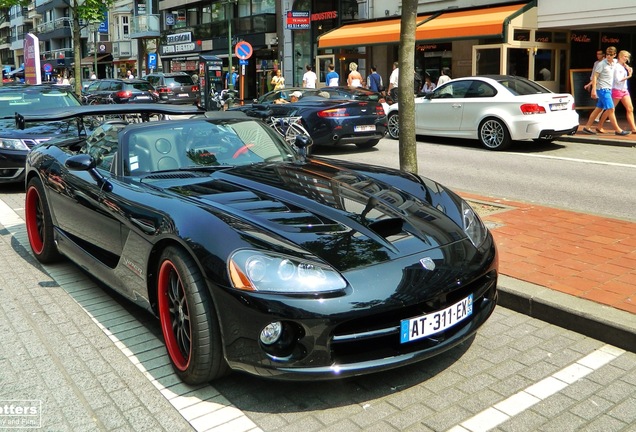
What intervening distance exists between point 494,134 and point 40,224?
9826 mm

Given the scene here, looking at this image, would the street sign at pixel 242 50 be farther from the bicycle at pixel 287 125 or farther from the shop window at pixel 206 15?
the shop window at pixel 206 15

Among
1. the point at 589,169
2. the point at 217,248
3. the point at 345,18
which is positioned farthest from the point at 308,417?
the point at 345,18

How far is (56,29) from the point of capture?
242 feet

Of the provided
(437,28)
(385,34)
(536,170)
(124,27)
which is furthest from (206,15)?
(536,170)

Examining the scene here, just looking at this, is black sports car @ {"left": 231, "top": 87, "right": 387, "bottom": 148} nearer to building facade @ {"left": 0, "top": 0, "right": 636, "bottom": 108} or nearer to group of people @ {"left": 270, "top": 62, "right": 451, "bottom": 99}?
group of people @ {"left": 270, "top": 62, "right": 451, "bottom": 99}

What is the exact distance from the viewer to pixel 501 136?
13133mm

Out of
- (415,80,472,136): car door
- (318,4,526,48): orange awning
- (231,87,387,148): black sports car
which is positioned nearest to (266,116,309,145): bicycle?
(231,87,387,148): black sports car

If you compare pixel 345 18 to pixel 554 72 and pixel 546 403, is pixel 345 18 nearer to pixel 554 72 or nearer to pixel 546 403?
pixel 554 72

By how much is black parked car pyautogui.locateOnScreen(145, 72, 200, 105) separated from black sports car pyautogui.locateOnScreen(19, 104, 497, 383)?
85.7 ft

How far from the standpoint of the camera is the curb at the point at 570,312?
12.5ft

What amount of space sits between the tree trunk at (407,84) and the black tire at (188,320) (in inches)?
159

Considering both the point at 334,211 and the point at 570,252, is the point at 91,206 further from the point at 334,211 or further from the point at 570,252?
the point at 570,252

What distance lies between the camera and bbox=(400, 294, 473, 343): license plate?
309cm

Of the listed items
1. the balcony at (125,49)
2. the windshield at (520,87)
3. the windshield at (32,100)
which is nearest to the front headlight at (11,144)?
the windshield at (32,100)
